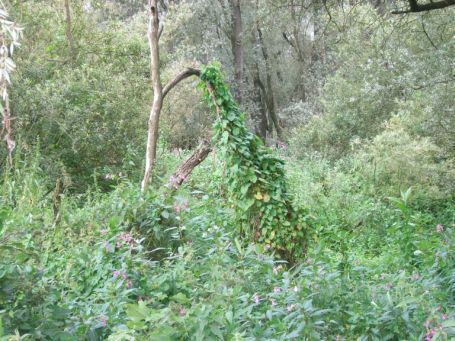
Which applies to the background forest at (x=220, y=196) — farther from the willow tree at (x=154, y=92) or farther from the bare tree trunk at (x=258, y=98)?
the bare tree trunk at (x=258, y=98)

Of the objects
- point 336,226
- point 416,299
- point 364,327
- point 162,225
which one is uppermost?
point 162,225

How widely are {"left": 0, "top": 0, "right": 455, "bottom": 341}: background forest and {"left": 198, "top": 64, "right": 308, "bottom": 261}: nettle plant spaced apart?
2cm

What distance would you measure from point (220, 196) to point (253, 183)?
49.5 inches

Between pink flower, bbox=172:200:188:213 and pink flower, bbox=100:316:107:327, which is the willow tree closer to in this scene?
pink flower, bbox=172:200:188:213

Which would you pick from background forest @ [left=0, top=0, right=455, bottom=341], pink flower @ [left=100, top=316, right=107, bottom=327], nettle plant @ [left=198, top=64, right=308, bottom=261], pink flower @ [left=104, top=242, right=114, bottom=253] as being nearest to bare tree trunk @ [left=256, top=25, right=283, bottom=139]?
background forest @ [left=0, top=0, right=455, bottom=341]

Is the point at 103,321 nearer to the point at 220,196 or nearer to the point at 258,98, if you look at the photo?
the point at 220,196

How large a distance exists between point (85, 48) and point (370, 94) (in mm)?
6473

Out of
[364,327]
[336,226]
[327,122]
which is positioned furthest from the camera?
[327,122]

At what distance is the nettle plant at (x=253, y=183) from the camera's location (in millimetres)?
5949

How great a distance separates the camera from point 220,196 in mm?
7215

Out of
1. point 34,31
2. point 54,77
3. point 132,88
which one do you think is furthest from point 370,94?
point 34,31

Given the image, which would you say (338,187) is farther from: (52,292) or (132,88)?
(52,292)

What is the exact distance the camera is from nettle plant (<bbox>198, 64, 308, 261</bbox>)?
19.5ft

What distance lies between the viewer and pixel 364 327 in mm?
3053
